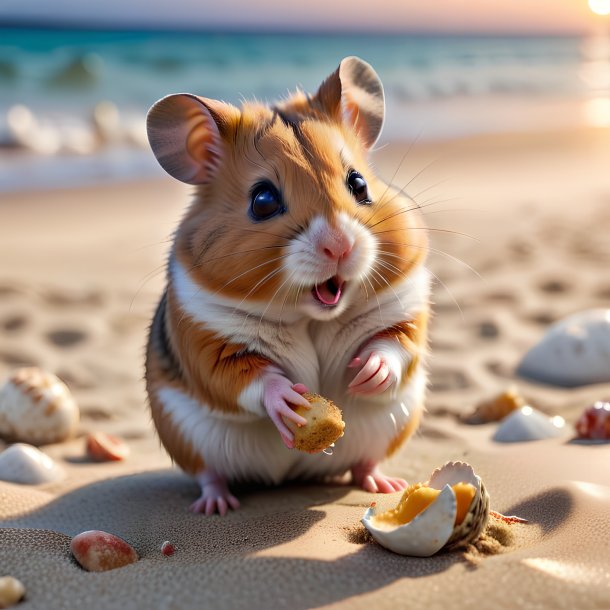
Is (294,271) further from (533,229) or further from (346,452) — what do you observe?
(533,229)

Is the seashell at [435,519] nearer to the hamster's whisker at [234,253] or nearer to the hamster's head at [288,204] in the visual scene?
the hamster's head at [288,204]

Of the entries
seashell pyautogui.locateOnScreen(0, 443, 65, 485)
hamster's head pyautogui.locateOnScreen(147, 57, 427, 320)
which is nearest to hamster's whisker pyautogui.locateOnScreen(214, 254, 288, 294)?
hamster's head pyautogui.locateOnScreen(147, 57, 427, 320)

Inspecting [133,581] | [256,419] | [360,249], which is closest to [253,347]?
[256,419]

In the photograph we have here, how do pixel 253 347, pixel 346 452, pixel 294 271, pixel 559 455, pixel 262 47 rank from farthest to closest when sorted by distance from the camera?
pixel 262 47, pixel 559 455, pixel 346 452, pixel 253 347, pixel 294 271

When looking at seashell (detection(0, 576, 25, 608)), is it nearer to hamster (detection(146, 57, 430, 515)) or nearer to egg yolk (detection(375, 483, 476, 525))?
hamster (detection(146, 57, 430, 515))

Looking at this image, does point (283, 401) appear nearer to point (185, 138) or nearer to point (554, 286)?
point (185, 138)

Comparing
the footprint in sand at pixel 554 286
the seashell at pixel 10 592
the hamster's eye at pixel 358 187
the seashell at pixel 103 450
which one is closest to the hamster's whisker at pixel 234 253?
the hamster's eye at pixel 358 187

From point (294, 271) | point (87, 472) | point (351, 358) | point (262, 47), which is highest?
point (262, 47)
